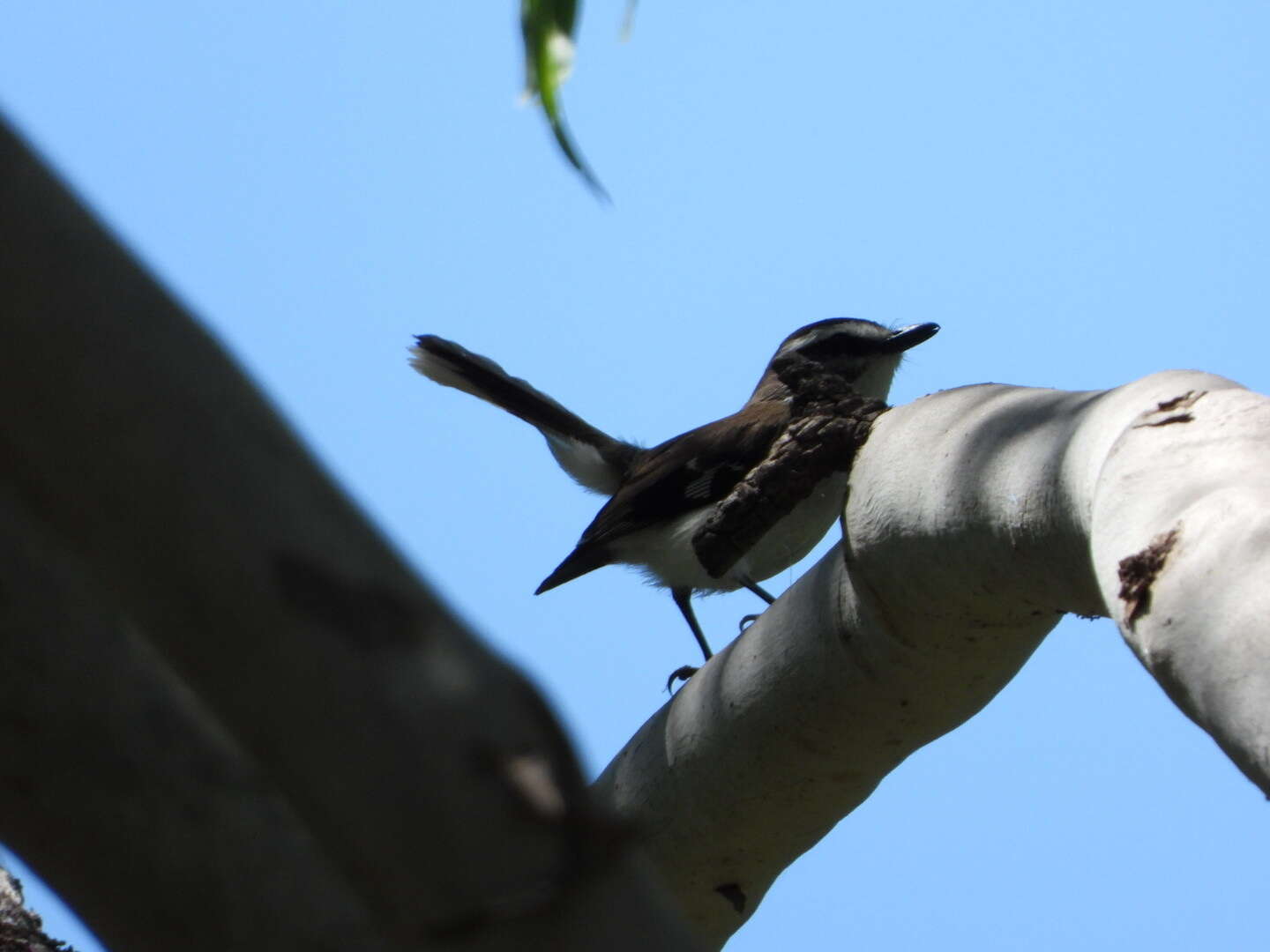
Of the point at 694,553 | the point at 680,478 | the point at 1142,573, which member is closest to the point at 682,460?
the point at 680,478

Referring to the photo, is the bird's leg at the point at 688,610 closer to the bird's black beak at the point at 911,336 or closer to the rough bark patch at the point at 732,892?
the bird's black beak at the point at 911,336

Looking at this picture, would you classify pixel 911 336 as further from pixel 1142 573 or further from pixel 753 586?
pixel 1142 573

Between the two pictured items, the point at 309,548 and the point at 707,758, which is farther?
the point at 707,758

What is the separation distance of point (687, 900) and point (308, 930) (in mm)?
2575

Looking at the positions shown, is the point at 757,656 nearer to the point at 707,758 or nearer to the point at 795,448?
the point at 707,758

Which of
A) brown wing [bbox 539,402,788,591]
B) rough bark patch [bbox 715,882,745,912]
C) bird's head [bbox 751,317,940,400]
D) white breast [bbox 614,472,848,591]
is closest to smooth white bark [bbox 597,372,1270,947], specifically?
rough bark patch [bbox 715,882,745,912]

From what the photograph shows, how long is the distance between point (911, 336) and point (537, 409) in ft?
5.92

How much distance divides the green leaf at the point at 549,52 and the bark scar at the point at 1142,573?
0.78m

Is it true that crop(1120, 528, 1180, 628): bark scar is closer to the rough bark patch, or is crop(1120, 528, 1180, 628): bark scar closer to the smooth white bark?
the smooth white bark

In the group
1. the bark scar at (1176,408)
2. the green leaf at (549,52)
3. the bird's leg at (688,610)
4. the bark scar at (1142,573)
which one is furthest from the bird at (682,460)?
the green leaf at (549,52)

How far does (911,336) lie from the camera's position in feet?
20.4

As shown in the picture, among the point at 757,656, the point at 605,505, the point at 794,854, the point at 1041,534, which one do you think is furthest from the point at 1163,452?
the point at 605,505

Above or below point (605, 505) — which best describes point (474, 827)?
above

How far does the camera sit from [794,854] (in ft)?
10.6
